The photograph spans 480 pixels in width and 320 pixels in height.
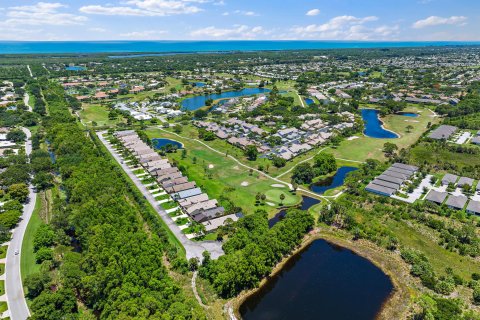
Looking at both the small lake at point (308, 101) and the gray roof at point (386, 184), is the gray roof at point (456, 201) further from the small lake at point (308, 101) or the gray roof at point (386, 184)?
the small lake at point (308, 101)

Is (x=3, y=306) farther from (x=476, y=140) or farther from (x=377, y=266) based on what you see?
(x=476, y=140)

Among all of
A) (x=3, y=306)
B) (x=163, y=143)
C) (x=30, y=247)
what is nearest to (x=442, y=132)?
(x=163, y=143)

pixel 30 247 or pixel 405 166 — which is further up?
pixel 405 166

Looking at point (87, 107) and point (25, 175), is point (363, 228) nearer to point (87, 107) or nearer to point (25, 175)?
point (25, 175)

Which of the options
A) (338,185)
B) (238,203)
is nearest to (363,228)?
(338,185)

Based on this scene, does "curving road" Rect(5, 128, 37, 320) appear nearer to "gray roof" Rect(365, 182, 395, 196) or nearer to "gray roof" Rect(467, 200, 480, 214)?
"gray roof" Rect(365, 182, 395, 196)
